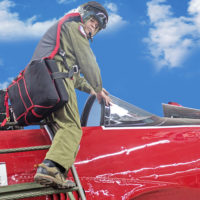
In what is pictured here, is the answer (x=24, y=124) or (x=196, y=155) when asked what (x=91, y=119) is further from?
(x=196, y=155)

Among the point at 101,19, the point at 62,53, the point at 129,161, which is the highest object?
the point at 101,19

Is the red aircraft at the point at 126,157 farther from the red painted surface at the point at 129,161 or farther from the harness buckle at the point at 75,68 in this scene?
the harness buckle at the point at 75,68

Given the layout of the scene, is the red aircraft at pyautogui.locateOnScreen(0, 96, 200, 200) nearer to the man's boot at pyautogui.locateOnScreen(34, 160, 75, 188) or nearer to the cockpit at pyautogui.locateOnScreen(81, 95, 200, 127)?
the cockpit at pyautogui.locateOnScreen(81, 95, 200, 127)

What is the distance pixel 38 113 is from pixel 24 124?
214 mm

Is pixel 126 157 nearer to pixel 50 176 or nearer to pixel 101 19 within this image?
pixel 50 176

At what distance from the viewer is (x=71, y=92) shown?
1.98 metres

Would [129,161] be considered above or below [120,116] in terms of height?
below

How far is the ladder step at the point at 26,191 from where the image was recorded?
163 cm

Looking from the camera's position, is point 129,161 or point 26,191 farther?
point 129,161

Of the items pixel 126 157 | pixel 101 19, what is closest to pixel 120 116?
pixel 126 157

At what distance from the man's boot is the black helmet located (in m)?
1.20

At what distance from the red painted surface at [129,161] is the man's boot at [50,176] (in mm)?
284

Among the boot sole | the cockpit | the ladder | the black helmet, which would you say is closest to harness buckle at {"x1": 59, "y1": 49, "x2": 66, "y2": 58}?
the black helmet

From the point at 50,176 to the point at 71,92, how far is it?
23.3 inches
